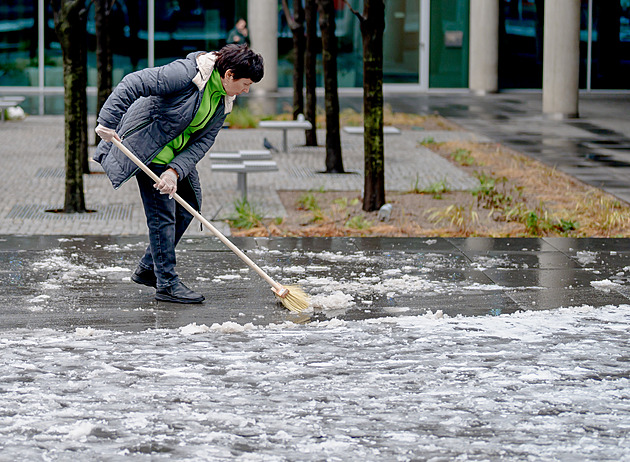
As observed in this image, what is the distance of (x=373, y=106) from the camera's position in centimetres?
1128

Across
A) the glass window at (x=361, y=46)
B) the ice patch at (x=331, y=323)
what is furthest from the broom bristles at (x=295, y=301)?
the glass window at (x=361, y=46)

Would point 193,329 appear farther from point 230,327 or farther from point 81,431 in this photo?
point 81,431

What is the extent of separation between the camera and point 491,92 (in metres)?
29.5

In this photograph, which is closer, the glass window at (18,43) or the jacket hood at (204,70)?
the jacket hood at (204,70)

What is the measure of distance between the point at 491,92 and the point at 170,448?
25824 mm

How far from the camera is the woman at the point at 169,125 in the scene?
6.50m

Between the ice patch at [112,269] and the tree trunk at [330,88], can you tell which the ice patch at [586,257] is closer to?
the ice patch at [112,269]

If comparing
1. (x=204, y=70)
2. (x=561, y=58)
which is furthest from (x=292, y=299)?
(x=561, y=58)

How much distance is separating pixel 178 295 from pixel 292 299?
0.72 m

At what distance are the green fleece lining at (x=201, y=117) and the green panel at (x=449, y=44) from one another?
943 inches

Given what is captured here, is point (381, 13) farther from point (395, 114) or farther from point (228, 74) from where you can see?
point (395, 114)

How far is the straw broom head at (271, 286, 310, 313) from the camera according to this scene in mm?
6945

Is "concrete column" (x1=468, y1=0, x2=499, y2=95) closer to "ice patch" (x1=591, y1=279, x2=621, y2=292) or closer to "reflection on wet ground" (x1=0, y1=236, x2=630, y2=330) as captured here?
"reflection on wet ground" (x1=0, y1=236, x2=630, y2=330)

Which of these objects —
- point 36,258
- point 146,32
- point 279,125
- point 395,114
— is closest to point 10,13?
point 146,32
